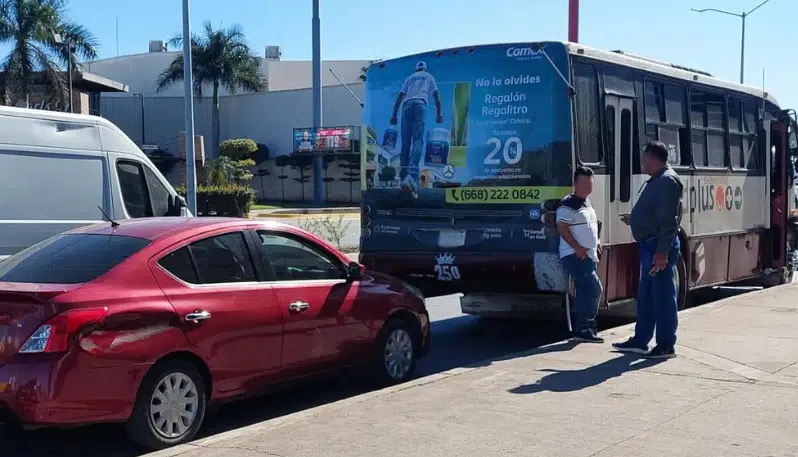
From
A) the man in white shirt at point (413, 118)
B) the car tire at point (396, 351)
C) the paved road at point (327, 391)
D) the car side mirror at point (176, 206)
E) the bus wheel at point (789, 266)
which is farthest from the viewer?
the bus wheel at point (789, 266)

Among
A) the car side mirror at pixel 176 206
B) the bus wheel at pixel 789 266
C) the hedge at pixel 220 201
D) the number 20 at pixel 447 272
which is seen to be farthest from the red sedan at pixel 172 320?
the hedge at pixel 220 201

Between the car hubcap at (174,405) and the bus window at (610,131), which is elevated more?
the bus window at (610,131)

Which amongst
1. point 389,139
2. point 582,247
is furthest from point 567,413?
point 389,139

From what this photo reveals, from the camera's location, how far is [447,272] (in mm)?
10258

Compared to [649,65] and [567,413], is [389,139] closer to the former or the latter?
[649,65]

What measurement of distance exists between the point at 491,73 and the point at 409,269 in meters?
2.35

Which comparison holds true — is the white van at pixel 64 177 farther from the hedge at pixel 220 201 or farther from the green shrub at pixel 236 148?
the green shrub at pixel 236 148

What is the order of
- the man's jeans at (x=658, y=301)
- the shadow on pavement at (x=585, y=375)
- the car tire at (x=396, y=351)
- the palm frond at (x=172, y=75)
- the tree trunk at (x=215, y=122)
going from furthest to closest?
the tree trunk at (x=215, y=122)
the palm frond at (x=172, y=75)
the man's jeans at (x=658, y=301)
the car tire at (x=396, y=351)
the shadow on pavement at (x=585, y=375)

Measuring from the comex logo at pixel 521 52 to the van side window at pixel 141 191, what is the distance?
4177mm

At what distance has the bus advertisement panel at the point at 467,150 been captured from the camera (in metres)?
9.58

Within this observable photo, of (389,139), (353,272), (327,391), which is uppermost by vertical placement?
(389,139)

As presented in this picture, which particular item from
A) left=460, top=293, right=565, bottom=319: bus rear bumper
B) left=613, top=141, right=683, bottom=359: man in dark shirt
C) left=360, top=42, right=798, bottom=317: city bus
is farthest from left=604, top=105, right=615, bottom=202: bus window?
left=613, top=141, right=683, bottom=359: man in dark shirt

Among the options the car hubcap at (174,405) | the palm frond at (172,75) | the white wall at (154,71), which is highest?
the white wall at (154,71)

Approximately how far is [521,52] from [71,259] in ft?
17.3
